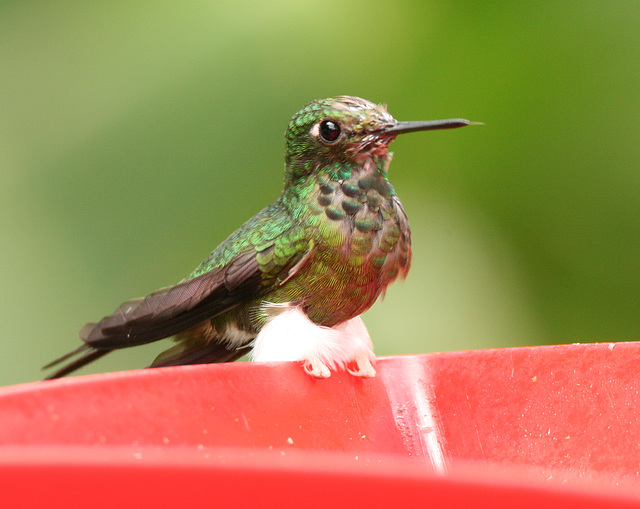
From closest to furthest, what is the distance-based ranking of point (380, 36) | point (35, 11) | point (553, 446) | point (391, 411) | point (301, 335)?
point (553, 446), point (391, 411), point (301, 335), point (35, 11), point (380, 36)

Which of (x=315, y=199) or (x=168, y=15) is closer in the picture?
(x=315, y=199)

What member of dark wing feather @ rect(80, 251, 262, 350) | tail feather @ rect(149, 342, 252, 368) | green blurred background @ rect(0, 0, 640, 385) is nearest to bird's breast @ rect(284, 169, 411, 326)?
dark wing feather @ rect(80, 251, 262, 350)

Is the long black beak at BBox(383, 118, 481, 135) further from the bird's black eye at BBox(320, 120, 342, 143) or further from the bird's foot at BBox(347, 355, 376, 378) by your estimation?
the bird's foot at BBox(347, 355, 376, 378)

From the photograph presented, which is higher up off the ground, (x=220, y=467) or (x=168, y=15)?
(x=168, y=15)

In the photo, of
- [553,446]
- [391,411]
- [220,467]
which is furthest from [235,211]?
[220,467]

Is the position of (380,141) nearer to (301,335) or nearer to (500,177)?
(301,335)

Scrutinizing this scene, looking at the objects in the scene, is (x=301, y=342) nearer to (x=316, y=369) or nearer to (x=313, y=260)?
(x=313, y=260)

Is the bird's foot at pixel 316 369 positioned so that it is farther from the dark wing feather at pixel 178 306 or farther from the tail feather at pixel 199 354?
the tail feather at pixel 199 354
